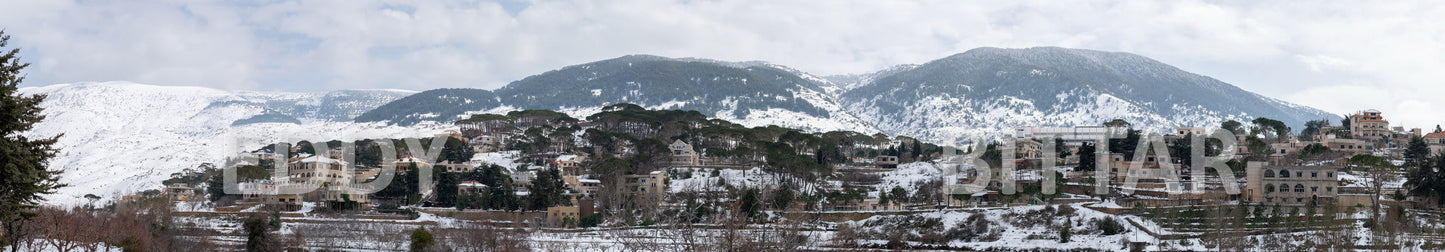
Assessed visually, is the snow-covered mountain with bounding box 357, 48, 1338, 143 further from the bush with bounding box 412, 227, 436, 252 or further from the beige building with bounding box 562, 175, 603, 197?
the bush with bounding box 412, 227, 436, 252

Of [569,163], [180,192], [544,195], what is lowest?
[180,192]

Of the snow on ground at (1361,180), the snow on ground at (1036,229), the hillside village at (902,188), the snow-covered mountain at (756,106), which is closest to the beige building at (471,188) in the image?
the hillside village at (902,188)

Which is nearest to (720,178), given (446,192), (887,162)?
(887,162)

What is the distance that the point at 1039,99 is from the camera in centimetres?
14912

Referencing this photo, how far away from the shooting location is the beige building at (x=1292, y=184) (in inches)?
1801

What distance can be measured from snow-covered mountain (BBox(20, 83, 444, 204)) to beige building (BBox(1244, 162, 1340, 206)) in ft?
230

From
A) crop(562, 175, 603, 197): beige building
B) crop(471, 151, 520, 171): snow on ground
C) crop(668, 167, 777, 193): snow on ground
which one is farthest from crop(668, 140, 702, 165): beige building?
crop(471, 151, 520, 171): snow on ground

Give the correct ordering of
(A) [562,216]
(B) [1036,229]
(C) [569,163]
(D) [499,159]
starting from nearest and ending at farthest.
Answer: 1. (B) [1036,229]
2. (A) [562,216]
3. (C) [569,163]
4. (D) [499,159]

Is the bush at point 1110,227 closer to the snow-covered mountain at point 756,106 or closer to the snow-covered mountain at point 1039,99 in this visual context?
the snow-covered mountain at point 756,106

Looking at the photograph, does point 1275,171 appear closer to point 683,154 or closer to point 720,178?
point 720,178

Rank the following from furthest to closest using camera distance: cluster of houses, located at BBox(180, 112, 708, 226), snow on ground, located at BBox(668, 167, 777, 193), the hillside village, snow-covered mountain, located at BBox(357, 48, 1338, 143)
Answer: snow-covered mountain, located at BBox(357, 48, 1338, 143) → snow on ground, located at BBox(668, 167, 777, 193) → cluster of houses, located at BBox(180, 112, 708, 226) → the hillside village

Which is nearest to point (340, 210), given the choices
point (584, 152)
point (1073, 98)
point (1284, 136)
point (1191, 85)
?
point (584, 152)

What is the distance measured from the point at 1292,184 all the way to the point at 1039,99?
105 meters

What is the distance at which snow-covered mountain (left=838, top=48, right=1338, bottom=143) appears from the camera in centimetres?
13850
